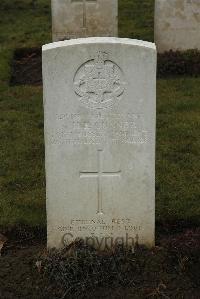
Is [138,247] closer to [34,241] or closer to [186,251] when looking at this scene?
[186,251]

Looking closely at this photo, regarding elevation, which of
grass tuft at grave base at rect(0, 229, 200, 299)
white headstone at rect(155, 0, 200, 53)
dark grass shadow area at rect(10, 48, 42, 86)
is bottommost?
grass tuft at grave base at rect(0, 229, 200, 299)

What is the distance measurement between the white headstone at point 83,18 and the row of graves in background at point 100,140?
21.1 feet

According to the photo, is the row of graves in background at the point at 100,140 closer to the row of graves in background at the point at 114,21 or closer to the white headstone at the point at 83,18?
the row of graves in background at the point at 114,21

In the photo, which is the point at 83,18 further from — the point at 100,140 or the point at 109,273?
the point at 109,273

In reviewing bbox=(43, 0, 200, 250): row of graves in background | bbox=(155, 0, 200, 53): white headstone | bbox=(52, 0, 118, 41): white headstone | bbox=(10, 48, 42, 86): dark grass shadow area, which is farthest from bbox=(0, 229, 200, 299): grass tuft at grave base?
bbox=(52, 0, 118, 41): white headstone

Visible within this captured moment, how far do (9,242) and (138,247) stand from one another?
1.20 metres

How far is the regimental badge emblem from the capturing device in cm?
508

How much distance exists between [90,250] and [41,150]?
2.58 meters

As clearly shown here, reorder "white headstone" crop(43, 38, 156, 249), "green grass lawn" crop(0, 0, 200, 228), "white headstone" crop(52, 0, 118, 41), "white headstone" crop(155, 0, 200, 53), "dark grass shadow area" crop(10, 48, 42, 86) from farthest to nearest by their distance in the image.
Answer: "white headstone" crop(52, 0, 118, 41), "white headstone" crop(155, 0, 200, 53), "dark grass shadow area" crop(10, 48, 42, 86), "green grass lawn" crop(0, 0, 200, 228), "white headstone" crop(43, 38, 156, 249)

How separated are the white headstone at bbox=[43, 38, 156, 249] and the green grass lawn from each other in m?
0.79

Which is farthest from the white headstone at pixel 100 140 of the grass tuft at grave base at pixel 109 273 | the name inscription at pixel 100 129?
the grass tuft at grave base at pixel 109 273

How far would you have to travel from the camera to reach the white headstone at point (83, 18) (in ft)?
37.7

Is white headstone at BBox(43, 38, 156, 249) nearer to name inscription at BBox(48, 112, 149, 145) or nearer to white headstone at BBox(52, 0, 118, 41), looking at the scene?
name inscription at BBox(48, 112, 149, 145)

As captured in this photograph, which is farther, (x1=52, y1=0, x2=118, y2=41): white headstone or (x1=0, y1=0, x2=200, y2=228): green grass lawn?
(x1=52, y1=0, x2=118, y2=41): white headstone
